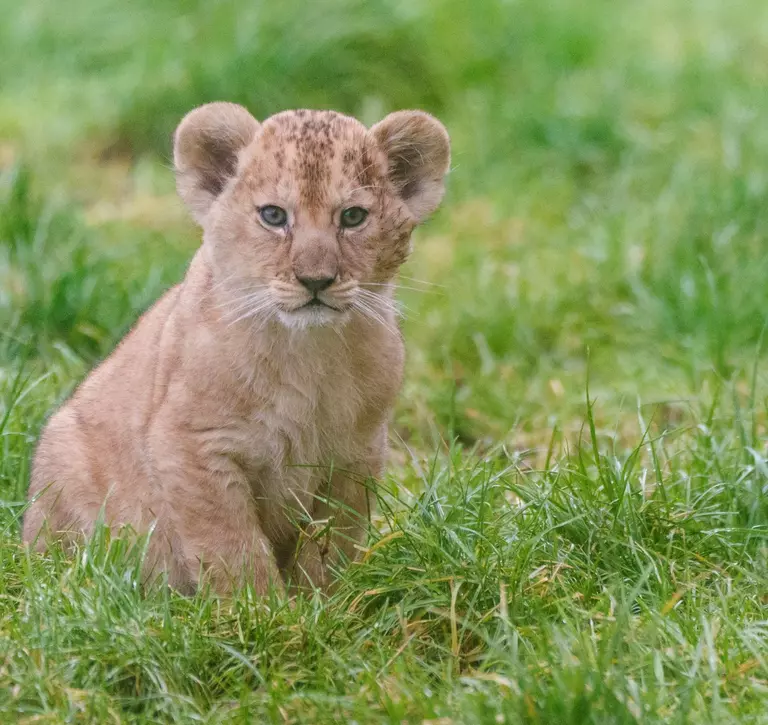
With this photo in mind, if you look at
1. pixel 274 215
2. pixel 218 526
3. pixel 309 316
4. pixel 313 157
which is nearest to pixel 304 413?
pixel 309 316

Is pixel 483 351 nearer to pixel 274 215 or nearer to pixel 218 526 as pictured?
pixel 274 215

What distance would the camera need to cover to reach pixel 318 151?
435cm

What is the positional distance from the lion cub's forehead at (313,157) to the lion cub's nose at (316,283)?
0.25 m

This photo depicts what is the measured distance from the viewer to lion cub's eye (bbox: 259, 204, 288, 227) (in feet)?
14.4

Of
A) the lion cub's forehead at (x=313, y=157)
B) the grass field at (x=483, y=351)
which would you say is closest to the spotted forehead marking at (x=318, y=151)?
the lion cub's forehead at (x=313, y=157)

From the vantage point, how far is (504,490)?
15.9ft

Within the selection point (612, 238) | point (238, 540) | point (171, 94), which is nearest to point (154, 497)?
point (238, 540)

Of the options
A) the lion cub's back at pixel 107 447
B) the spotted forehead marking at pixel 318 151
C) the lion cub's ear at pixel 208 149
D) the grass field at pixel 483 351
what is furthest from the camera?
the lion cub's back at pixel 107 447

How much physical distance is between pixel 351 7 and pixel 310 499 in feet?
20.4

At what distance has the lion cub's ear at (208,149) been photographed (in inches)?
180

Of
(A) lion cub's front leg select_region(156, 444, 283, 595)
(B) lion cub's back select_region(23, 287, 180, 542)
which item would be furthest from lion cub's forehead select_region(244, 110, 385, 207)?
(A) lion cub's front leg select_region(156, 444, 283, 595)

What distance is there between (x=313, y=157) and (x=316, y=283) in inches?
16.1

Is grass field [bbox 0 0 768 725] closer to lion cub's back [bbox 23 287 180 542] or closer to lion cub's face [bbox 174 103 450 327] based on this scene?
lion cub's back [bbox 23 287 180 542]

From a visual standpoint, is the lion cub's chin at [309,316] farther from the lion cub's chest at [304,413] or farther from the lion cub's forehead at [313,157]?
the lion cub's forehead at [313,157]
